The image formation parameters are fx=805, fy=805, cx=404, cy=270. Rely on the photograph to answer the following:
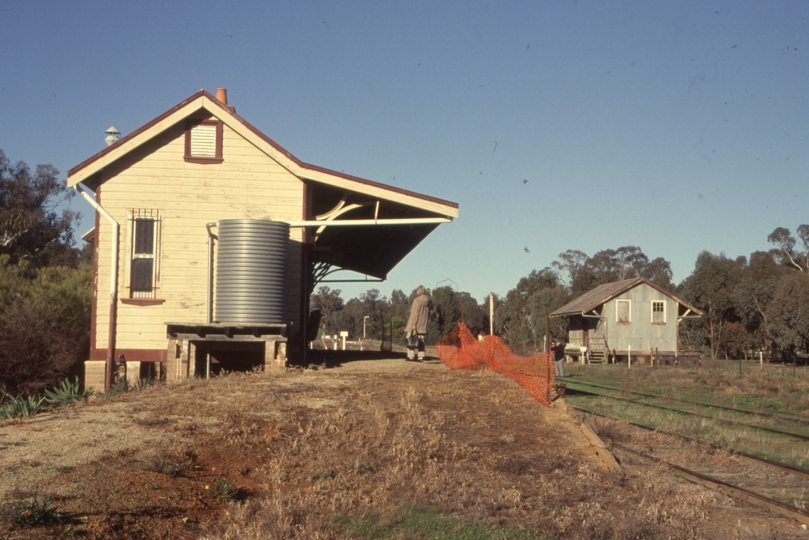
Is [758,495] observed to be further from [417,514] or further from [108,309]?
[108,309]

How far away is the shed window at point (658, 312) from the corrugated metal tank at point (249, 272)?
42413 mm

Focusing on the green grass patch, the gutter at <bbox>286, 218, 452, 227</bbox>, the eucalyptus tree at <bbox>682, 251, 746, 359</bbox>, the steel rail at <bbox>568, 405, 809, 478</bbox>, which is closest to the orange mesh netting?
the steel rail at <bbox>568, 405, 809, 478</bbox>

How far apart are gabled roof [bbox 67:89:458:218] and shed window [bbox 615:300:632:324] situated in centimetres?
3825

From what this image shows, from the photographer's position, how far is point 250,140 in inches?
672

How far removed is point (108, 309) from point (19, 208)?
128 ft

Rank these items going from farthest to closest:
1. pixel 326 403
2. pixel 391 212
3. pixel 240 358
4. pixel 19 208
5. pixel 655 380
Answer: pixel 19 208, pixel 655 380, pixel 391 212, pixel 240 358, pixel 326 403

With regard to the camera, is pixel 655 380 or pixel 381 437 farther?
pixel 655 380

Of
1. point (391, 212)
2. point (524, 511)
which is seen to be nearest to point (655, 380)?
point (391, 212)

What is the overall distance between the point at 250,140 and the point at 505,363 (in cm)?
713

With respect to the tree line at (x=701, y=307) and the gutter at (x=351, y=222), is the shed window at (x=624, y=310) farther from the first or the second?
the gutter at (x=351, y=222)

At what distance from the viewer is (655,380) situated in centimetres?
3145

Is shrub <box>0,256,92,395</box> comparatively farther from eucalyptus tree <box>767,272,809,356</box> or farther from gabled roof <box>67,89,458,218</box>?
eucalyptus tree <box>767,272,809,356</box>

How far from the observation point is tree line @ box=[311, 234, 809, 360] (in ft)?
201

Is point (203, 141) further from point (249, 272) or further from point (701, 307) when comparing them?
point (701, 307)
